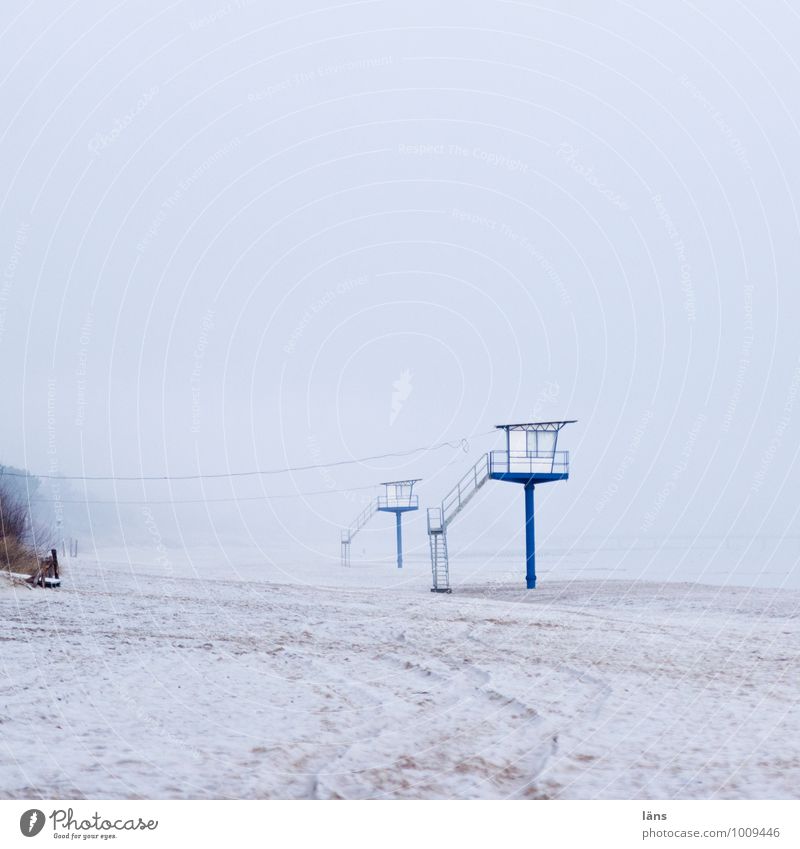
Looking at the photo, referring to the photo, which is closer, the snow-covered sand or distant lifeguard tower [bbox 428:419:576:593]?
the snow-covered sand

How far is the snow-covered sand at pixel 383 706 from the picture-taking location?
7.42m

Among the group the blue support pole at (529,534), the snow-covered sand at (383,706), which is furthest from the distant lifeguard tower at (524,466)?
the snow-covered sand at (383,706)

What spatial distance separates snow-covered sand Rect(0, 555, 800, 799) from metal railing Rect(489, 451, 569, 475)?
1654cm

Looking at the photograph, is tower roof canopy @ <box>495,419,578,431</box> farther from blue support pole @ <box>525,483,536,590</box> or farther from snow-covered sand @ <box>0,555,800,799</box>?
snow-covered sand @ <box>0,555,800,799</box>

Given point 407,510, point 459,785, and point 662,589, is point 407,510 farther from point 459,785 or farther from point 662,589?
point 459,785

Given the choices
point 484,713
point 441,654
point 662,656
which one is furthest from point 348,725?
point 662,656

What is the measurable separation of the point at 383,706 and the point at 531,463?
1088 inches

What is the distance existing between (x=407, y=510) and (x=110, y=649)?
48814mm

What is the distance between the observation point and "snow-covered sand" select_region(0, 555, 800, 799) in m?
7.42

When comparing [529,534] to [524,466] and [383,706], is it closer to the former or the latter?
[524,466]

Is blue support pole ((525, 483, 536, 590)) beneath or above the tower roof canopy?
beneath

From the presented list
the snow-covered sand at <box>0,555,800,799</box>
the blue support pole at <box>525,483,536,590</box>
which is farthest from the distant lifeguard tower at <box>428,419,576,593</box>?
the snow-covered sand at <box>0,555,800,799</box>

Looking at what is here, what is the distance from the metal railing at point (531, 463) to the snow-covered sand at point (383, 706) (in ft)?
54.3
